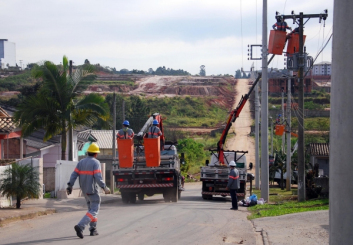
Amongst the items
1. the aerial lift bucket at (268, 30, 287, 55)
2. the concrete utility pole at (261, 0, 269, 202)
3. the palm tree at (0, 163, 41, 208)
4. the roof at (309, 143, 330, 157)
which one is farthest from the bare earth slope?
the palm tree at (0, 163, 41, 208)

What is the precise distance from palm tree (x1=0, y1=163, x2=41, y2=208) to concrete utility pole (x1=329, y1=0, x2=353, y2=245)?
479 inches

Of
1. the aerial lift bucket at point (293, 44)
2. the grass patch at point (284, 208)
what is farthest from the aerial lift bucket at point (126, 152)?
the aerial lift bucket at point (293, 44)

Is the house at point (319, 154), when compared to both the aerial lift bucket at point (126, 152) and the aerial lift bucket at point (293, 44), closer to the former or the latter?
the aerial lift bucket at point (293, 44)

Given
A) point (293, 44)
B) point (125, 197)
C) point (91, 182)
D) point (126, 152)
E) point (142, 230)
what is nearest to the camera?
point (91, 182)

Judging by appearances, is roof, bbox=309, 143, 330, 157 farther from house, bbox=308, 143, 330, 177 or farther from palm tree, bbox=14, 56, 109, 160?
palm tree, bbox=14, 56, 109, 160

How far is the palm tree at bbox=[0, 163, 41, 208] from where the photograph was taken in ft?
49.0

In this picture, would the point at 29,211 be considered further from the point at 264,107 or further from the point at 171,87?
the point at 171,87

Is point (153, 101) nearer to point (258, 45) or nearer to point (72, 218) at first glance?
point (258, 45)

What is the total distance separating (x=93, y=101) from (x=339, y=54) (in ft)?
66.8

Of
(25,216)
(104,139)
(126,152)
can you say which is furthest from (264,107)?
(104,139)

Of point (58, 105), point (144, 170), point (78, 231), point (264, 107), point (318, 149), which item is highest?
point (58, 105)

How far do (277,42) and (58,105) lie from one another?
36.6ft

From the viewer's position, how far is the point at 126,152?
18859 millimetres

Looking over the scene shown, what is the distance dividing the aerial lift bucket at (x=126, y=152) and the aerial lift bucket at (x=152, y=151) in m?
0.59
